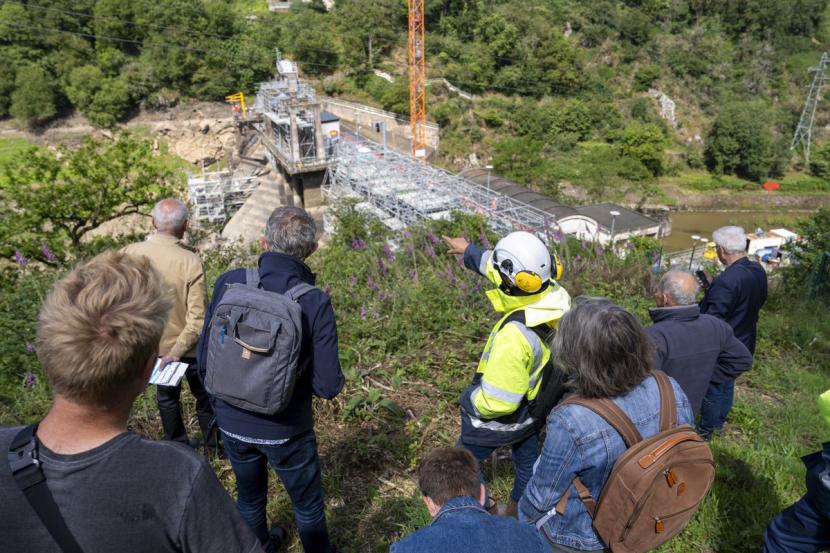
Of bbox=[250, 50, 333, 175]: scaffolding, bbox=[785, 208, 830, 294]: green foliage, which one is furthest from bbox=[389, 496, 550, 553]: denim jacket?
bbox=[250, 50, 333, 175]: scaffolding

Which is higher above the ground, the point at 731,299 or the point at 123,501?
the point at 123,501

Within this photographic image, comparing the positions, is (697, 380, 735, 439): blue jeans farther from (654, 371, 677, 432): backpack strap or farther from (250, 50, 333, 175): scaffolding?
(250, 50, 333, 175): scaffolding

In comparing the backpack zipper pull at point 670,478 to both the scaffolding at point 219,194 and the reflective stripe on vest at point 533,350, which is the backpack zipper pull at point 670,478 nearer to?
the reflective stripe on vest at point 533,350

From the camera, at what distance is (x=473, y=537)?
118cm

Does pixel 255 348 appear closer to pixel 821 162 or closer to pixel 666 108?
pixel 821 162

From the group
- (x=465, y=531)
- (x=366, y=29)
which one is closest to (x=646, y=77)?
(x=366, y=29)

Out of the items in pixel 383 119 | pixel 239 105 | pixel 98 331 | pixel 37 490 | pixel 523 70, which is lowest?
pixel 383 119

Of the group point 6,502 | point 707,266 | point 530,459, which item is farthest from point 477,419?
point 707,266

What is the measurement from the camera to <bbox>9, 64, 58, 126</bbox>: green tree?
3234 centimetres

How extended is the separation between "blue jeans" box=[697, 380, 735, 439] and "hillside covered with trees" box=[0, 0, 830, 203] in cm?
2608

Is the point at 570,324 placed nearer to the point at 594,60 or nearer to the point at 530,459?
the point at 530,459

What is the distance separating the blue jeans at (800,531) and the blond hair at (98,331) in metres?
2.12

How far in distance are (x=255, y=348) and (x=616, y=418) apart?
1174 mm

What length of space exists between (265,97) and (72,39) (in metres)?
21.3
